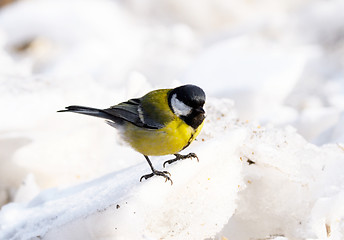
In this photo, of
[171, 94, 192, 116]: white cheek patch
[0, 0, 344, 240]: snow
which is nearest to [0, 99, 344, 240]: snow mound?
[0, 0, 344, 240]: snow

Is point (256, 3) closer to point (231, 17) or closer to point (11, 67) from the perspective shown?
point (231, 17)

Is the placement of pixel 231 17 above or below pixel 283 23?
above

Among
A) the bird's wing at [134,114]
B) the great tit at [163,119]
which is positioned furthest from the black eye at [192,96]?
the bird's wing at [134,114]

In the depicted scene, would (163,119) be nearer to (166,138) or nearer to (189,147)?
(166,138)

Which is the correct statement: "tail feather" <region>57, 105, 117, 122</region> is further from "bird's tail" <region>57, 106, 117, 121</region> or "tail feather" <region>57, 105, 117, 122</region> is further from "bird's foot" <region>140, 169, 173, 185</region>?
"bird's foot" <region>140, 169, 173, 185</region>

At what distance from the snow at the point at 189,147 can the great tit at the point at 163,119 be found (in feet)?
0.26

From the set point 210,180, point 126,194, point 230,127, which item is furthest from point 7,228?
point 230,127

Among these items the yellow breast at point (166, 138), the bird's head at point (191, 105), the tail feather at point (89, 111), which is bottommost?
the yellow breast at point (166, 138)

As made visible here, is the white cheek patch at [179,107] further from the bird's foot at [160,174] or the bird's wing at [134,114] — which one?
the bird's foot at [160,174]

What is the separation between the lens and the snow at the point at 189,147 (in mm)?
1901

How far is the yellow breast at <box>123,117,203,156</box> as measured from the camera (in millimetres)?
2059

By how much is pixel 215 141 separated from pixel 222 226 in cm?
30

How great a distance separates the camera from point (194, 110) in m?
2.08

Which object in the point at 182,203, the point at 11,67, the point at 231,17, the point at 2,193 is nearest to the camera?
the point at 182,203
